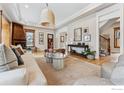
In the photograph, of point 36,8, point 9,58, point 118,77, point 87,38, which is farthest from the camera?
point 87,38

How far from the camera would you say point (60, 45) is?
1212cm

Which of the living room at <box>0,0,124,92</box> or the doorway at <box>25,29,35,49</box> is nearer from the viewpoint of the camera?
the living room at <box>0,0,124,92</box>

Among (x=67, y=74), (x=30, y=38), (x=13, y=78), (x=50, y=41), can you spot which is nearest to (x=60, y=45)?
(x=50, y=41)

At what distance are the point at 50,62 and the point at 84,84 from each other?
3.58 m

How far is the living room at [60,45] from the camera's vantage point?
5.64 feet

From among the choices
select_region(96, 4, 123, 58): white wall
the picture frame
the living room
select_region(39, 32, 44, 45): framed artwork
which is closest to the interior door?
the living room

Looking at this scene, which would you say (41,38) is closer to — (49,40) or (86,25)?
(49,40)

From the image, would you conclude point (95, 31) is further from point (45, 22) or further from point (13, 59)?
point (13, 59)

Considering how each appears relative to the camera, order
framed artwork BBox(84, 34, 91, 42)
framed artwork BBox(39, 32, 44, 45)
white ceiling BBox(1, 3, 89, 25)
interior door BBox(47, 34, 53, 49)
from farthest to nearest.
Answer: interior door BBox(47, 34, 53, 49) < framed artwork BBox(39, 32, 44, 45) < framed artwork BBox(84, 34, 91, 42) < white ceiling BBox(1, 3, 89, 25)

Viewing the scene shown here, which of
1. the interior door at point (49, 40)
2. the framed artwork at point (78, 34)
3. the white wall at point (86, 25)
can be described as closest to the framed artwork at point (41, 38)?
the interior door at point (49, 40)

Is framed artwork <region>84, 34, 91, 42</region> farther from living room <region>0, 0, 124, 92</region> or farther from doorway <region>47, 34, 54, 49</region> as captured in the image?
doorway <region>47, 34, 54, 49</region>

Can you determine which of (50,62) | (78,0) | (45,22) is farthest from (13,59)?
(78,0)

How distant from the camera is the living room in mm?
1719

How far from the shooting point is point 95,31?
675cm
